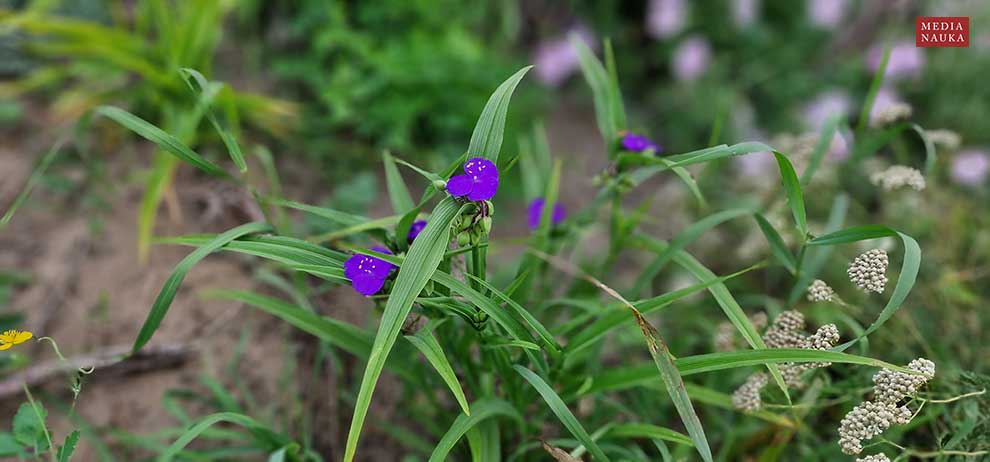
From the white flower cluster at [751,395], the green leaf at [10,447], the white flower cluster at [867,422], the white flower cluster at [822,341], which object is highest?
the white flower cluster at [822,341]

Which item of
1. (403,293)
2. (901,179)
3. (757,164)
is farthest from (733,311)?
(757,164)

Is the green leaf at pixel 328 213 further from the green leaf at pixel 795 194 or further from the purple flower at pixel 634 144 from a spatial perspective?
the green leaf at pixel 795 194

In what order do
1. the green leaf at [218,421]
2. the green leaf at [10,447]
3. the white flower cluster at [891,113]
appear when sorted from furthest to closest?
the white flower cluster at [891,113]
the green leaf at [10,447]
the green leaf at [218,421]

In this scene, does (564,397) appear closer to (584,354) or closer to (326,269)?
(584,354)

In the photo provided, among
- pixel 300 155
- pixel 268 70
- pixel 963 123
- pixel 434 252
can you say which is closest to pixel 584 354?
pixel 434 252

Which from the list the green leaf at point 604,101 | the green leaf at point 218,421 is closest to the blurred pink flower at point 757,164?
the green leaf at point 604,101

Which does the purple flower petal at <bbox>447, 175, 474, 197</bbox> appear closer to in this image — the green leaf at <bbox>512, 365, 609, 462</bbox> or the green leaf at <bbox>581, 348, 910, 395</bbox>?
the green leaf at <bbox>512, 365, 609, 462</bbox>
